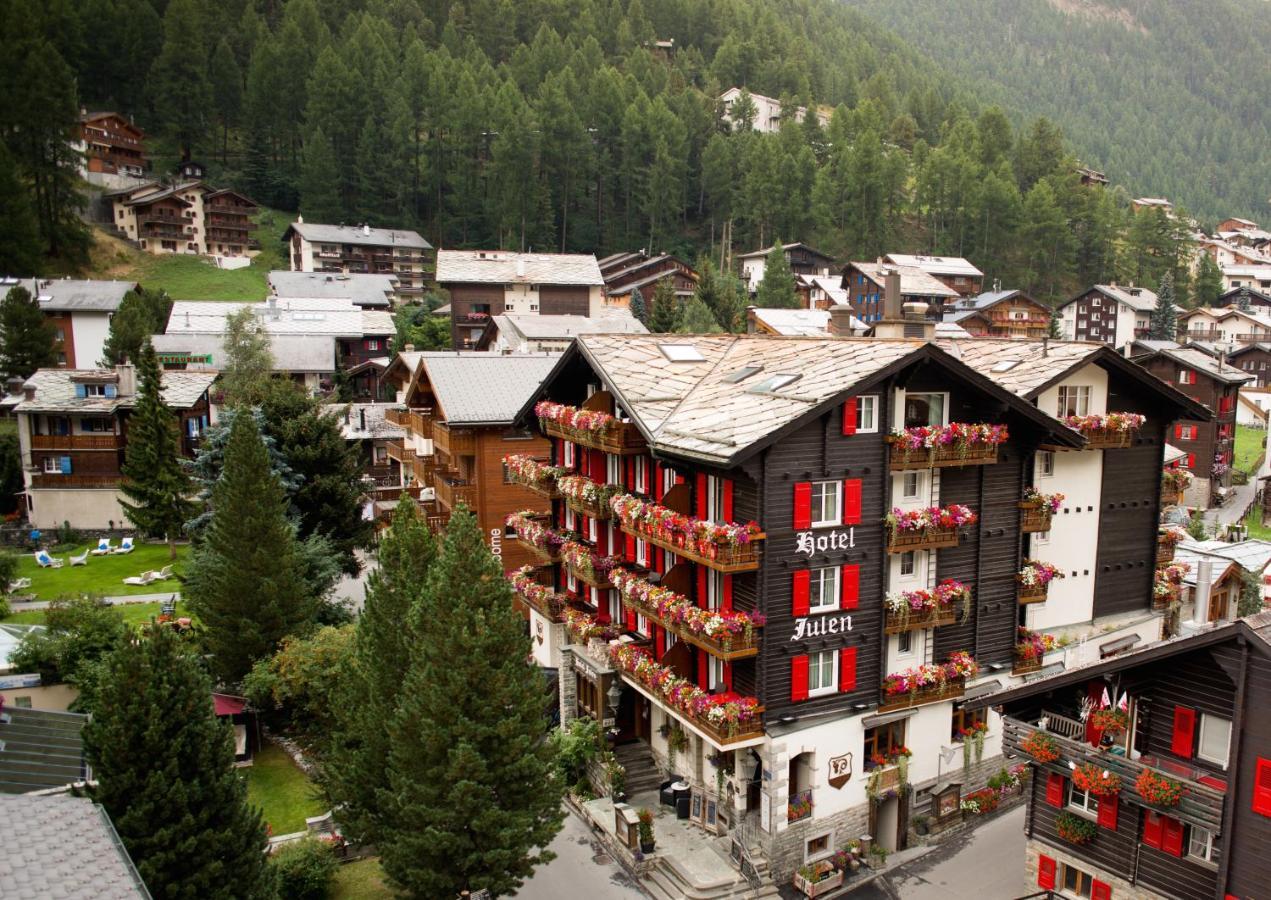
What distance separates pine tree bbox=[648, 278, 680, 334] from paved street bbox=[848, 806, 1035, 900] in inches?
2495

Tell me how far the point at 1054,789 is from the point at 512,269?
82138 millimetres

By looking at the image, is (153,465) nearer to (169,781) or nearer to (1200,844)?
(169,781)

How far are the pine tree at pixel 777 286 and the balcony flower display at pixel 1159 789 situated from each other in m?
87.8

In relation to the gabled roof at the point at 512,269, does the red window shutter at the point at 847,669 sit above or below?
below

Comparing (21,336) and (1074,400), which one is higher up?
(21,336)

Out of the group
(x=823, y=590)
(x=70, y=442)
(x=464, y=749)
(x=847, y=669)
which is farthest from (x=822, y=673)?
(x=70, y=442)

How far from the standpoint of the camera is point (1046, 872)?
75.0ft

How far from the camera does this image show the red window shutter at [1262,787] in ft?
57.0

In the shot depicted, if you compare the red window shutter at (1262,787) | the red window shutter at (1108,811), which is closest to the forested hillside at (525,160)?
the red window shutter at (1108,811)

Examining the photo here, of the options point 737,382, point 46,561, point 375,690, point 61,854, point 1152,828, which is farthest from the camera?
point 46,561

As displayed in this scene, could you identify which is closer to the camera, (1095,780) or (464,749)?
(1095,780)

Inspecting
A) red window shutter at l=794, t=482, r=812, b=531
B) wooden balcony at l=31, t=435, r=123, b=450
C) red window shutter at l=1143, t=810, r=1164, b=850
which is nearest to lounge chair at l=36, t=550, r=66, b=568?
wooden balcony at l=31, t=435, r=123, b=450

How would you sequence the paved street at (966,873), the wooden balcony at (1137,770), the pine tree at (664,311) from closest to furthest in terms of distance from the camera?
the wooden balcony at (1137,770) → the paved street at (966,873) → the pine tree at (664,311)

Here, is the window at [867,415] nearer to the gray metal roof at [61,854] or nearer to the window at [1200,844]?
the window at [1200,844]
